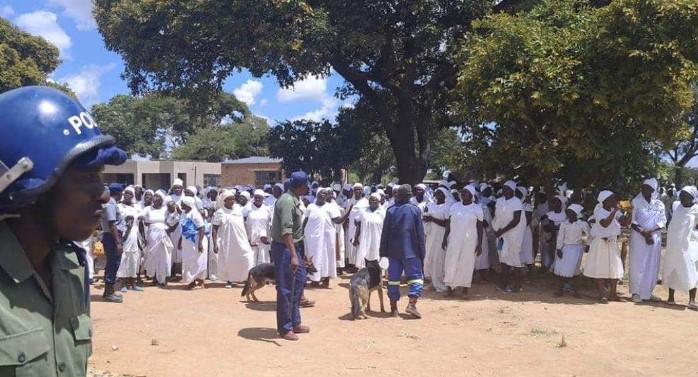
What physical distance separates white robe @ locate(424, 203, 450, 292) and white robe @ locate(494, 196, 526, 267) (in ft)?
3.06

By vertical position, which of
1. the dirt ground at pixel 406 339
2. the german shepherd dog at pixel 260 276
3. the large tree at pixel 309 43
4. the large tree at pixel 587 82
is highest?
the large tree at pixel 309 43

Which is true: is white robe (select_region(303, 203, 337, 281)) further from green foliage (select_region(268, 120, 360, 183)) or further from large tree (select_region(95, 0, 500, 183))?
green foliage (select_region(268, 120, 360, 183))

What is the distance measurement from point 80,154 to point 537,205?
1099 cm

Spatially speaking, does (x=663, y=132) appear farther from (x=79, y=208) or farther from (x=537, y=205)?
(x=79, y=208)

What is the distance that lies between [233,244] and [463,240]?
3996mm

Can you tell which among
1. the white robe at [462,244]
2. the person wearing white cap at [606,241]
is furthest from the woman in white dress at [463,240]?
the person wearing white cap at [606,241]

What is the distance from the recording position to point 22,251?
1556 mm

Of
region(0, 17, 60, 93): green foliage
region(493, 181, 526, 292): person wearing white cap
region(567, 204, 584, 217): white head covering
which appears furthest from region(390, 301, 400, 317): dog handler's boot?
region(0, 17, 60, 93): green foliage

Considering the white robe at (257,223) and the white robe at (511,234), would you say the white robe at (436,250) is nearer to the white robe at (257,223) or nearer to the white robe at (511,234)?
the white robe at (511,234)

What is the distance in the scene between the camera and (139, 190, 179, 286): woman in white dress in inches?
404

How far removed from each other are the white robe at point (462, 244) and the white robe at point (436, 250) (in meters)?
0.45

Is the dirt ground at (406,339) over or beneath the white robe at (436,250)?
beneath

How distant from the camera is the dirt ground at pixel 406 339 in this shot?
5770 mm

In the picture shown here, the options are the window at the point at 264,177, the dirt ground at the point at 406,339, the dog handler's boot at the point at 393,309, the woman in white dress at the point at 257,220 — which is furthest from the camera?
the window at the point at 264,177
